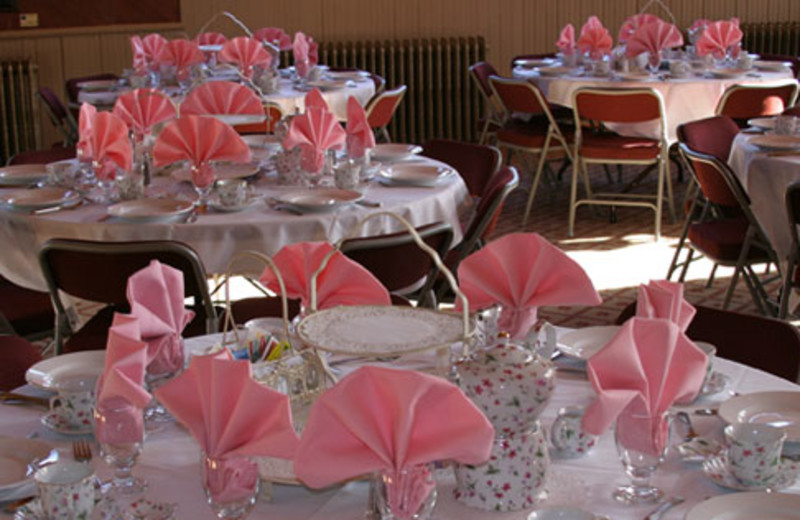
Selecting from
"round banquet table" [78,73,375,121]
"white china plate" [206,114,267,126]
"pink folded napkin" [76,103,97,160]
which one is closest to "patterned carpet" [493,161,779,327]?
"round banquet table" [78,73,375,121]

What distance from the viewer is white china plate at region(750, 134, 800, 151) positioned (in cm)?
491

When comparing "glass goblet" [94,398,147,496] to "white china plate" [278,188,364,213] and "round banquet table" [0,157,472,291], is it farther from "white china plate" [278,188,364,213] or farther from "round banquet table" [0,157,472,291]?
"white china plate" [278,188,364,213]

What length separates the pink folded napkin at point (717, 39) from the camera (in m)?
7.65

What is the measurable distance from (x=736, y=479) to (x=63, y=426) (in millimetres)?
1175

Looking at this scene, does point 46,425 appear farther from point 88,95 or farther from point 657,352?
point 88,95

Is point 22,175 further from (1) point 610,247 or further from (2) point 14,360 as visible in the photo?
(1) point 610,247

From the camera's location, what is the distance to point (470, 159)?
16.7ft

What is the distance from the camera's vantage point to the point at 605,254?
22.5 feet

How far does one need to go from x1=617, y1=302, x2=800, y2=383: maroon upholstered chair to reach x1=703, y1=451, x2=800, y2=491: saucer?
765mm

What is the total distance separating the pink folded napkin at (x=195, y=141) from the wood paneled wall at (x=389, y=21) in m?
5.57

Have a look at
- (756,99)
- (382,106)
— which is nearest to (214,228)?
(382,106)

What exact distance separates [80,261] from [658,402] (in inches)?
85.8

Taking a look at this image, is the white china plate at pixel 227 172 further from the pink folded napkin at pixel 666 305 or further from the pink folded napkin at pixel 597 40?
the pink folded napkin at pixel 597 40

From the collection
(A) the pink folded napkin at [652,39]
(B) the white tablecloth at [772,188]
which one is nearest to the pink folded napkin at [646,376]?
(B) the white tablecloth at [772,188]
